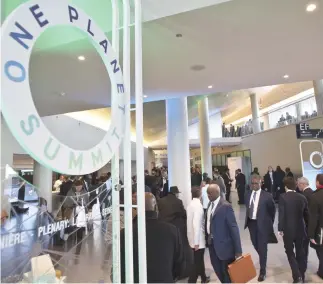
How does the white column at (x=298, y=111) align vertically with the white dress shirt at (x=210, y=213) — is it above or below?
above

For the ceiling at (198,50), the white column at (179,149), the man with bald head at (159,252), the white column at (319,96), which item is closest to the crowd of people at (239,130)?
the white column at (319,96)

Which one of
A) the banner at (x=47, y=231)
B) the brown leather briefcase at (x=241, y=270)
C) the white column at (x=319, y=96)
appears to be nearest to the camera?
the banner at (x=47, y=231)

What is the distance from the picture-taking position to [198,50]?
445cm

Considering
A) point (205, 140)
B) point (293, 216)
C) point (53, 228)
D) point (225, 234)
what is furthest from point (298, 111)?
point (53, 228)

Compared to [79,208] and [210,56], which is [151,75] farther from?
[79,208]

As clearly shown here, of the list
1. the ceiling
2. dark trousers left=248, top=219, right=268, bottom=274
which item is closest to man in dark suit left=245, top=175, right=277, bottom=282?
dark trousers left=248, top=219, right=268, bottom=274

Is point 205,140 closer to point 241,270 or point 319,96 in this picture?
point 319,96

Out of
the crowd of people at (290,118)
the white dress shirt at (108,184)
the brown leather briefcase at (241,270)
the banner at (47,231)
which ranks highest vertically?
the crowd of people at (290,118)

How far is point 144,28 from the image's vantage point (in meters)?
3.72

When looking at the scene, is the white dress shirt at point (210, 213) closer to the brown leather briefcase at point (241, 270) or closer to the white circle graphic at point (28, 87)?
the brown leather briefcase at point (241, 270)

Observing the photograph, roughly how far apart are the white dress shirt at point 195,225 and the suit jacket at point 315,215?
1497 mm

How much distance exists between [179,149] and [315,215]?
456 centimetres

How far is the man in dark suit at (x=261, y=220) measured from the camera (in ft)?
13.5

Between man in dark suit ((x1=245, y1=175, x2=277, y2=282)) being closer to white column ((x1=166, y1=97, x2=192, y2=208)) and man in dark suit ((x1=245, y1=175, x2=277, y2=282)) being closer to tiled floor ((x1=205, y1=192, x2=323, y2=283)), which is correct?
tiled floor ((x1=205, y1=192, x2=323, y2=283))
